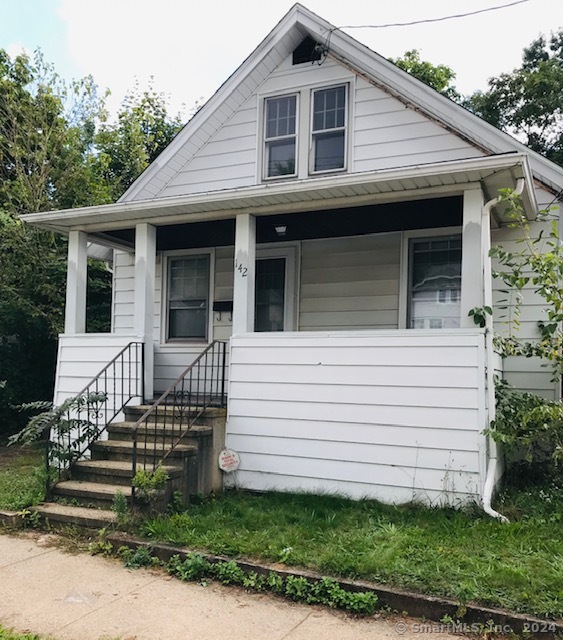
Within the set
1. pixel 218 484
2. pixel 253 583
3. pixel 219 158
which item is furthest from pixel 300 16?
pixel 253 583

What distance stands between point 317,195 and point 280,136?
2512 mm

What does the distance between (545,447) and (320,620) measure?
12.1ft

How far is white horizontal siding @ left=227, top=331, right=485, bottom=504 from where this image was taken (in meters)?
5.36

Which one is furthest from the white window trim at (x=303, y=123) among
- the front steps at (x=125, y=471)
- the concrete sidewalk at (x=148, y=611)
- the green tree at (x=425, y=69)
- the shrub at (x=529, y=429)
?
the green tree at (x=425, y=69)

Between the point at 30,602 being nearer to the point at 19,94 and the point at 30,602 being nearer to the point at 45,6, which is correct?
the point at 45,6

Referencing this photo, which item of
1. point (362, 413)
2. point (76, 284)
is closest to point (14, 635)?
point (362, 413)

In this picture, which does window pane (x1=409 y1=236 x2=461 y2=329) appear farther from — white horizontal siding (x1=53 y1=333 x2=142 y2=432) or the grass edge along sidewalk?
the grass edge along sidewalk

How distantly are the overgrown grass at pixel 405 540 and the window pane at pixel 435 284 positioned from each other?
2420mm

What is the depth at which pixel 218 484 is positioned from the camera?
6.18 m

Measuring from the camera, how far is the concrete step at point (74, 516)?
5016mm

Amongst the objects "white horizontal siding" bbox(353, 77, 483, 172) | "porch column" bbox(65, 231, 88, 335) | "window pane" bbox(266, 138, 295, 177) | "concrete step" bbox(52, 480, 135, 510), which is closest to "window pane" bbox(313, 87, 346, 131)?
"white horizontal siding" bbox(353, 77, 483, 172)

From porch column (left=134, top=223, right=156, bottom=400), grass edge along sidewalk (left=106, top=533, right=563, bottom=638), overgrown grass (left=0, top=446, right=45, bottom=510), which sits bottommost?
overgrown grass (left=0, top=446, right=45, bottom=510)

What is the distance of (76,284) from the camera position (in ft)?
24.5

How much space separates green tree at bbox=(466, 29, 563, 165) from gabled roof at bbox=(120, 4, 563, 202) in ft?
42.1
